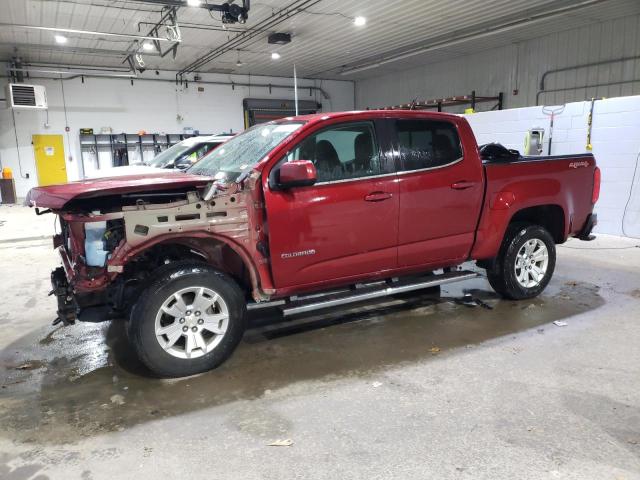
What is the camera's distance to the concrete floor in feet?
7.89

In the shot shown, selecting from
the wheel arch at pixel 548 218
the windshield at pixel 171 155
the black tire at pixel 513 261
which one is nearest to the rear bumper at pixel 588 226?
the wheel arch at pixel 548 218

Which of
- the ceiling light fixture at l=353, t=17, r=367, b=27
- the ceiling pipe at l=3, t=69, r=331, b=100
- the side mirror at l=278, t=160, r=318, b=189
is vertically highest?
the ceiling light fixture at l=353, t=17, r=367, b=27

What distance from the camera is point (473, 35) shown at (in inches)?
515

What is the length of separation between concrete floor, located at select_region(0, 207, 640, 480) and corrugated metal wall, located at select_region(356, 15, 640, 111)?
10.4 m

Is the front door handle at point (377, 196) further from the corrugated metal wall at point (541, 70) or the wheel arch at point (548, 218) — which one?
the corrugated metal wall at point (541, 70)

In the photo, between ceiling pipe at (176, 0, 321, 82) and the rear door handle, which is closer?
the rear door handle

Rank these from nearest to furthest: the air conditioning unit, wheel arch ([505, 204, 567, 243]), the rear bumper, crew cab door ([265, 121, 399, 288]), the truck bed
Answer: crew cab door ([265, 121, 399, 288]), the truck bed, wheel arch ([505, 204, 567, 243]), the rear bumper, the air conditioning unit

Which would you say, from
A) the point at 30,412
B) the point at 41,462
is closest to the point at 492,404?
the point at 41,462

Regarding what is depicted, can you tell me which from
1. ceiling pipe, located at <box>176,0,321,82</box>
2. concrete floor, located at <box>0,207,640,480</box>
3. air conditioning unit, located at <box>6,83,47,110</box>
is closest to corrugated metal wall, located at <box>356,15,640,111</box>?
ceiling pipe, located at <box>176,0,321,82</box>

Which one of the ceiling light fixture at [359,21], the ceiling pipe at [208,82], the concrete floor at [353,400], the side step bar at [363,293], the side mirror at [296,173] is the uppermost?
the ceiling light fixture at [359,21]

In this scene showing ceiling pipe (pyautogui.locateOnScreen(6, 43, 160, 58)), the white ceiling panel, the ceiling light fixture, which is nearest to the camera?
the white ceiling panel

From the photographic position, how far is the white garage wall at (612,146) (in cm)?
780

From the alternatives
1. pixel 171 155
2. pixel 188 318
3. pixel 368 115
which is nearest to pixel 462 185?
pixel 368 115

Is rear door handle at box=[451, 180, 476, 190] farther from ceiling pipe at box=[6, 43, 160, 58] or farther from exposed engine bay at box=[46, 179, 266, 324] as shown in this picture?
ceiling pipe at box=[6, 43, 160, 58]
